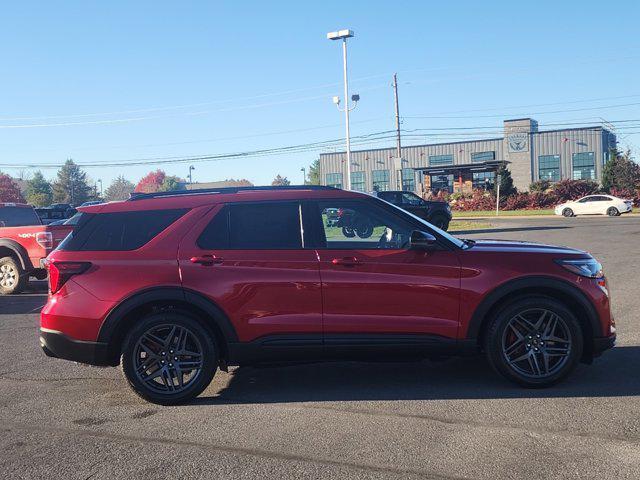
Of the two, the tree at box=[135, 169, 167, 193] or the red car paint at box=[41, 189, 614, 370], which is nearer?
the red car paint at box=[41, 189, 614, 370]

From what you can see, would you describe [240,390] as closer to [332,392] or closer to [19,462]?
[332,392]

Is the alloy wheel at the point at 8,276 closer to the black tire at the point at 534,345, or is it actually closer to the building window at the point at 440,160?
the black tire at the point at 534,345

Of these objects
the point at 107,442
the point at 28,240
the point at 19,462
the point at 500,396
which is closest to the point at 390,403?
the point at 500,396

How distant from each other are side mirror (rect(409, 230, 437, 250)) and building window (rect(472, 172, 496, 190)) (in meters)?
48.9

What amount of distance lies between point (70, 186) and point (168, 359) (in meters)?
103

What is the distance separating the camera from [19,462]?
4086 mm

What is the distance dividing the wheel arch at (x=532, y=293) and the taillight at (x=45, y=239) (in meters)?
9.17

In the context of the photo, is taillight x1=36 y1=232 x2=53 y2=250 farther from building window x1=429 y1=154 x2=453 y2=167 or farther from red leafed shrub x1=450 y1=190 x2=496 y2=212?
building window x1=429 y1=154 x2=453 y2=167

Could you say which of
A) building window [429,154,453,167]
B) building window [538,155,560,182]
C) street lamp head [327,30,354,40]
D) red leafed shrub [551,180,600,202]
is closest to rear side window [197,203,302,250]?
street lamp head [327,30,354,40]

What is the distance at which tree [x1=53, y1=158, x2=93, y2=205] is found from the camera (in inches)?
3907

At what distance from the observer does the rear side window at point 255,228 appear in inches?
209

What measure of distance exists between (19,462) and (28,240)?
8.60 meters

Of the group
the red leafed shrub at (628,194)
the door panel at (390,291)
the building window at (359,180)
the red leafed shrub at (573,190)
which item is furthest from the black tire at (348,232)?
the building window at (359,180)

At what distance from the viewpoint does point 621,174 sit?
45.7 m
